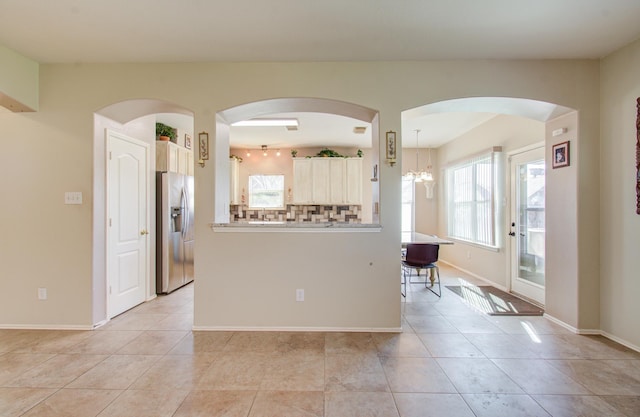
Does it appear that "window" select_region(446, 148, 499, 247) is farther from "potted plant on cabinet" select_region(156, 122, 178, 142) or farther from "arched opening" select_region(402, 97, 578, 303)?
"potted plant on cabinet" select_region(156, 122, 178, 142)

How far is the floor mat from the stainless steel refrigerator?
404cm

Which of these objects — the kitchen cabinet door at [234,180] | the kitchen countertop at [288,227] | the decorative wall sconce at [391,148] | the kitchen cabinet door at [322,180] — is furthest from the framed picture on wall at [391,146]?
the kitchen cabinet door at [234,180]

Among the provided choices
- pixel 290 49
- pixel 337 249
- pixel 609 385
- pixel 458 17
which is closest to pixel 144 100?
pixel 290 49

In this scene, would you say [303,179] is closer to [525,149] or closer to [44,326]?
[525,149]

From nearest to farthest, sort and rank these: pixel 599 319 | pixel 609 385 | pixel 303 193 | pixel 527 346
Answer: pixel 609 385 → pixel 527 346 → pixel 599 319 → pixel 303 193

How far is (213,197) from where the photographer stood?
2955 millimetres

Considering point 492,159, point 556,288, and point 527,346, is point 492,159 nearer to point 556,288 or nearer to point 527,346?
point 556,288

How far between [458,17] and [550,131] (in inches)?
71.7

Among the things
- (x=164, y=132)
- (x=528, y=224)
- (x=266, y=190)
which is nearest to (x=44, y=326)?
(x=164, y=132)

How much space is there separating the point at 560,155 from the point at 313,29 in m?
2.76

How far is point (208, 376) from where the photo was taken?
7.09 ft

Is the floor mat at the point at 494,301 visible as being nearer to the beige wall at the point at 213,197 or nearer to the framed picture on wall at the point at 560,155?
the beige wall at the point at 213,197

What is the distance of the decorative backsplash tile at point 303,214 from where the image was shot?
6.56 meters

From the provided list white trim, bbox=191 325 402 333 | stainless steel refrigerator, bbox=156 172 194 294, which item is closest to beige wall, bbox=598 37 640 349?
white trim, bbox=191 325 402 333
